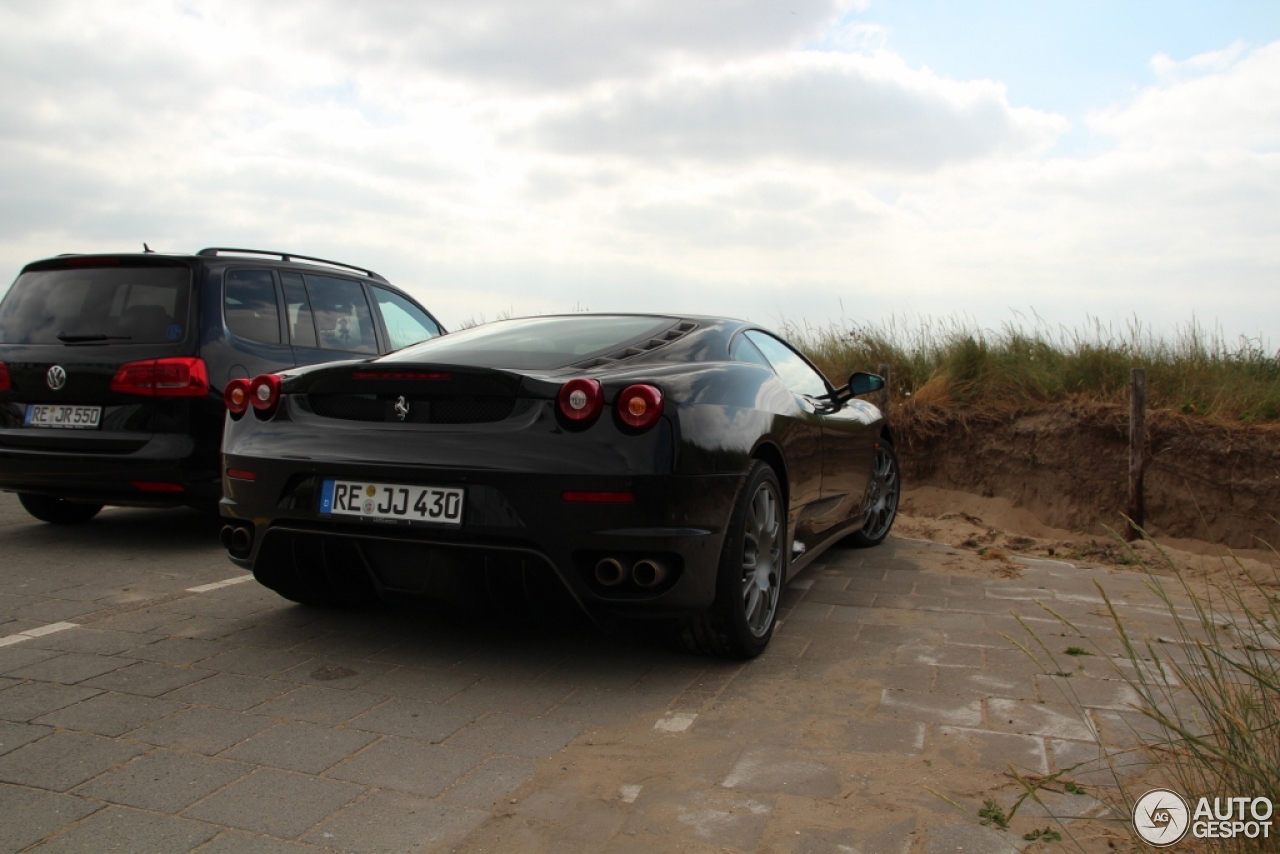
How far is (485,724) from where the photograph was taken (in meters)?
3.30

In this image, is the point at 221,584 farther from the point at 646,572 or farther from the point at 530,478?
the point at 646,572

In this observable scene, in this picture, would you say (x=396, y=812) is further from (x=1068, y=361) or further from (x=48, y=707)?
(x=1068, y=361)

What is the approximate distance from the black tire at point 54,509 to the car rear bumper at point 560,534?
4.10 meters

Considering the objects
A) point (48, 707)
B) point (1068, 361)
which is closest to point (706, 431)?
point (48, 707)

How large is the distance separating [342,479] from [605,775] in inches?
59.8

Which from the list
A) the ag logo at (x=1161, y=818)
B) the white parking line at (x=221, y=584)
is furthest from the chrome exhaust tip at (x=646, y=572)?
the white parking line at (x=221, y=584)

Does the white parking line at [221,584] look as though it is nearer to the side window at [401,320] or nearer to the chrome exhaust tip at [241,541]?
the chrome exhaust tip at [241,541]

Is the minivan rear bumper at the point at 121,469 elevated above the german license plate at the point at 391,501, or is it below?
below

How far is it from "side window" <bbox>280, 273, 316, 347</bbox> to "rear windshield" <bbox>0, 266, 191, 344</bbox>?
0.80 metres

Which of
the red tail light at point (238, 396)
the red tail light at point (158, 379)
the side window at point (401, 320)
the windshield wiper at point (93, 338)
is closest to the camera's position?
the red tail light at point (238, 396)

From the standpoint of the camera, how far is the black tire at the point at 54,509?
690 centimetres

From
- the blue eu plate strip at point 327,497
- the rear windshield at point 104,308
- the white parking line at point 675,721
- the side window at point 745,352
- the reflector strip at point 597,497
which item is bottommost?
the white parking line at point 675,721

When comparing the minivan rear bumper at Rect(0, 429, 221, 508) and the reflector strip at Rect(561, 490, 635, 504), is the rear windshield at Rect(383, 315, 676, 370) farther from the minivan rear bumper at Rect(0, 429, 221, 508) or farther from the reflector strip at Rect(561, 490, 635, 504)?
the minivan rear bumper at Rect(0, 429, 221, 508)
